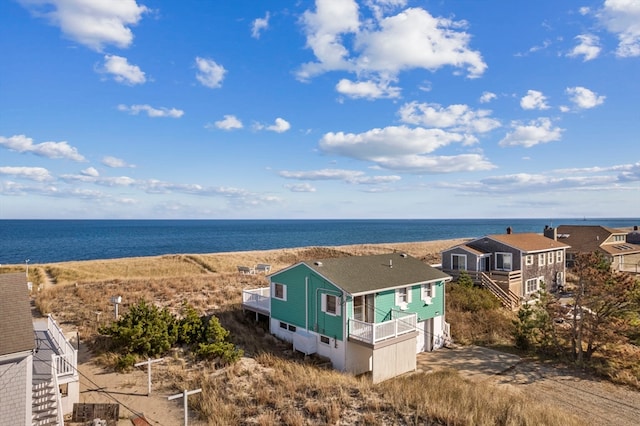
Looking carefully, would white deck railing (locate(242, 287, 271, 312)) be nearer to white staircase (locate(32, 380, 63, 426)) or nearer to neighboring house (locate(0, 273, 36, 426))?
white staircase (locate(32, 380, 63, 426))

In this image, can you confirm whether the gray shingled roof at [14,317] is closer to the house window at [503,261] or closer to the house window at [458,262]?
the house window at [458,262]

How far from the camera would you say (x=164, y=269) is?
55750 mm

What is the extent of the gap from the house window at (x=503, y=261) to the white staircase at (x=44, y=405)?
33713 millimetres

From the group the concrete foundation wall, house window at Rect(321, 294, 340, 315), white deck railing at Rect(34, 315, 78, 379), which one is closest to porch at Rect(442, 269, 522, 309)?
the concrete foundation wall

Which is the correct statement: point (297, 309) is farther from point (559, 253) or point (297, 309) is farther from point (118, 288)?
point (559, 253)

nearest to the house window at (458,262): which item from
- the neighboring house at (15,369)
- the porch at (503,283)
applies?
the porch at (503,283)

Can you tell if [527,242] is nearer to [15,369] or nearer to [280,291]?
[280,291]

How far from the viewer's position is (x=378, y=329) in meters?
18.7

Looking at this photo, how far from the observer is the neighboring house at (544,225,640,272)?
46.6m

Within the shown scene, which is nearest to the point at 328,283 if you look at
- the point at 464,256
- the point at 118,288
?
the point at 464,256

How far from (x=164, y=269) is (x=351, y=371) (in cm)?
4342

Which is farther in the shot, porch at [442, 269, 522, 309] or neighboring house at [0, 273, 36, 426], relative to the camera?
porch at [442, 269, 522, 309]

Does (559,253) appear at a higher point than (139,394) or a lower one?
higher

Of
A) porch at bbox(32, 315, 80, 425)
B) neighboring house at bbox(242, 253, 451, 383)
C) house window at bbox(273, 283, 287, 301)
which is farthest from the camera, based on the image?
house window at bbox(273, 283, 287, 301)
